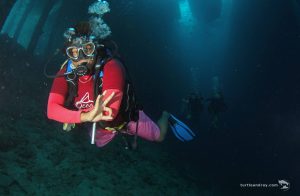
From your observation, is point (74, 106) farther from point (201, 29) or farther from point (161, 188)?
point (201, 29)

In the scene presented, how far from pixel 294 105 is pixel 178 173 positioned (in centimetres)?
1150

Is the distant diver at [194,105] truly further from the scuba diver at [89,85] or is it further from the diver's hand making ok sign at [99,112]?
the diver's hand making ok sign at [99,112]

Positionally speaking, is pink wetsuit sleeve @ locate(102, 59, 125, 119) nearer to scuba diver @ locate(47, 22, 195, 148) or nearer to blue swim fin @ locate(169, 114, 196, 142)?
scuba diver @ locate(47, 22, 195, 148)

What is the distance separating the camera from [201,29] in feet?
158

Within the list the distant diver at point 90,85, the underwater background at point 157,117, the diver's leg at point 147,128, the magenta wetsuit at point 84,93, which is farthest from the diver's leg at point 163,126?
the underwater background at point 157,117

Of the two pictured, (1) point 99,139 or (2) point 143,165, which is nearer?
(1) point 99,139

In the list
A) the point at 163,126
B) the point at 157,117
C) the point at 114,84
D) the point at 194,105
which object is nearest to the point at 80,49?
the point at 114,84

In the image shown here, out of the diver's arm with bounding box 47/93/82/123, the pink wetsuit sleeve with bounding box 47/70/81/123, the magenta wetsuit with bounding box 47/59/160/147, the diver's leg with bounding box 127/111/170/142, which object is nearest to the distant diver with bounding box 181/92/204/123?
the diver's leg with bounding box 127/111/170/142

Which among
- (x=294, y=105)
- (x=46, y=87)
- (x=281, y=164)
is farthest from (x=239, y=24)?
(x=46, y=87)

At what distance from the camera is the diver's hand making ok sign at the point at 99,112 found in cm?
295

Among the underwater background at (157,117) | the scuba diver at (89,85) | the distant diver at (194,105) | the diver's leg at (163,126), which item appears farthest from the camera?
the distant diver at (194,105)

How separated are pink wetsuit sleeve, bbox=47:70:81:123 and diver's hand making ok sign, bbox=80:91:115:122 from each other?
0.17 metres

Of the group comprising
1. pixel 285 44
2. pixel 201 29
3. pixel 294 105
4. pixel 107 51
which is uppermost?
pixel 201 29

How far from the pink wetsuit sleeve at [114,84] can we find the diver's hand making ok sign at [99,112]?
0.25 ft
